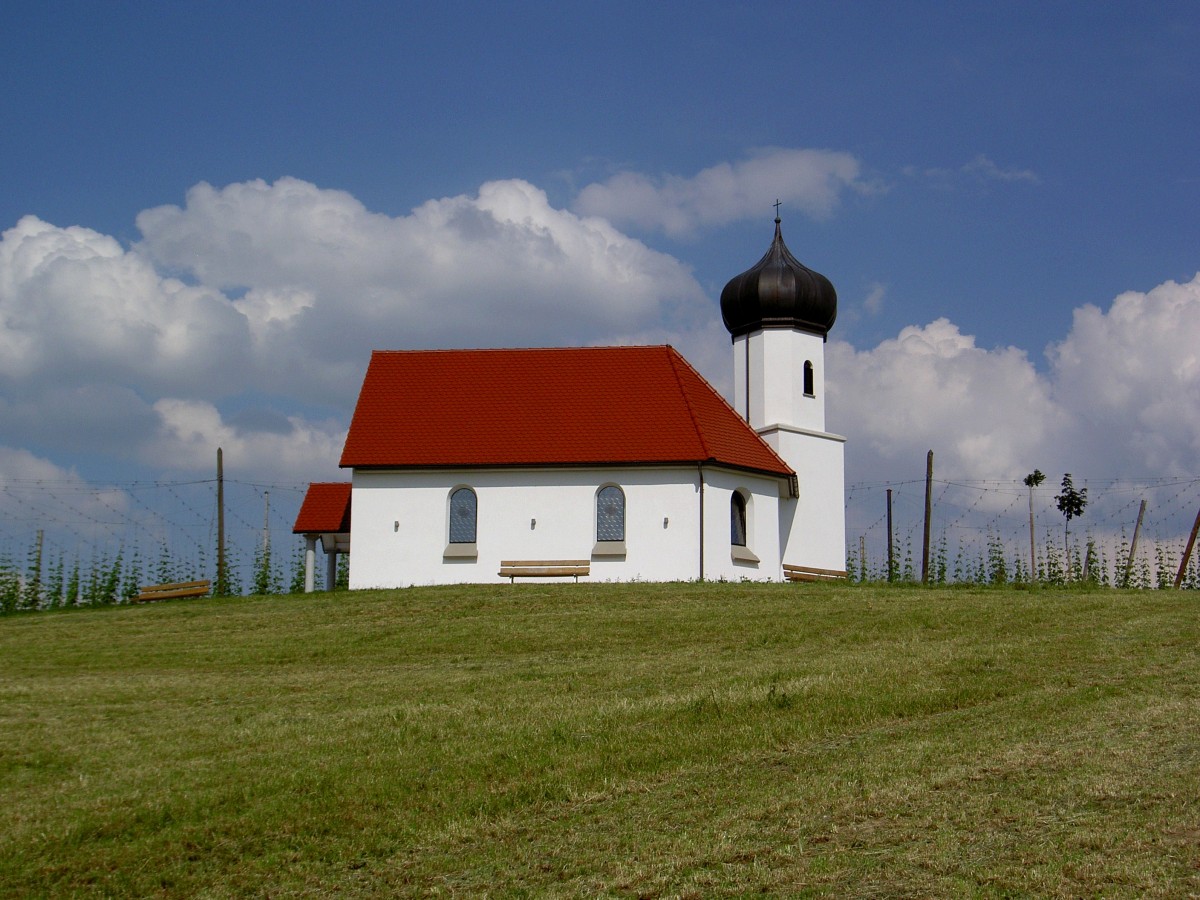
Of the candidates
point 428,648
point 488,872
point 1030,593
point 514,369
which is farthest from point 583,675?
point 514,369

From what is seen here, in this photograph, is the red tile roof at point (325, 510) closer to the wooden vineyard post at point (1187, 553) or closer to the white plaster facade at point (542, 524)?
the white plaster facade at point (542, 524)

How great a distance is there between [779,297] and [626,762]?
2544 cm

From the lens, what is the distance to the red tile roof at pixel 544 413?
1284 inches

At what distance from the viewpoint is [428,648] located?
22.0 m

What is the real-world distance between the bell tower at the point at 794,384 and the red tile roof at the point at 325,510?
12.3 metres

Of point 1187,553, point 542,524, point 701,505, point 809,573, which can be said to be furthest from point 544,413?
point 1187,553

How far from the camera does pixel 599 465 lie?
3228 centimetres

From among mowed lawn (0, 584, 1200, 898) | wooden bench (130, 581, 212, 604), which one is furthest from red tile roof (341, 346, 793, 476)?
mowed lawn (0, 584, 1200, 898)

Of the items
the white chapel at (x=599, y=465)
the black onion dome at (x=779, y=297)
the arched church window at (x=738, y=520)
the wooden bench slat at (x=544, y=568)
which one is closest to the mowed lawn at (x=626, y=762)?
the wooden bench slat at (x=544, y=568)

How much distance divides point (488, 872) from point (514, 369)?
1055 inches

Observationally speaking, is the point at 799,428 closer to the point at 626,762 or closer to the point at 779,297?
the point at 779,297

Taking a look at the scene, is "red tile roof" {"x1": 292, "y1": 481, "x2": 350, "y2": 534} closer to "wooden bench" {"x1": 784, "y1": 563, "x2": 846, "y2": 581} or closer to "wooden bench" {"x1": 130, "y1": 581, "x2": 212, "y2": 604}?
"wooden bench" {"x1": 130, "y1": 581, "x2": 212, "y2": 604}

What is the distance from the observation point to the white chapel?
32.2m

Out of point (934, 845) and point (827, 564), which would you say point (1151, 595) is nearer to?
point (827, 564)
